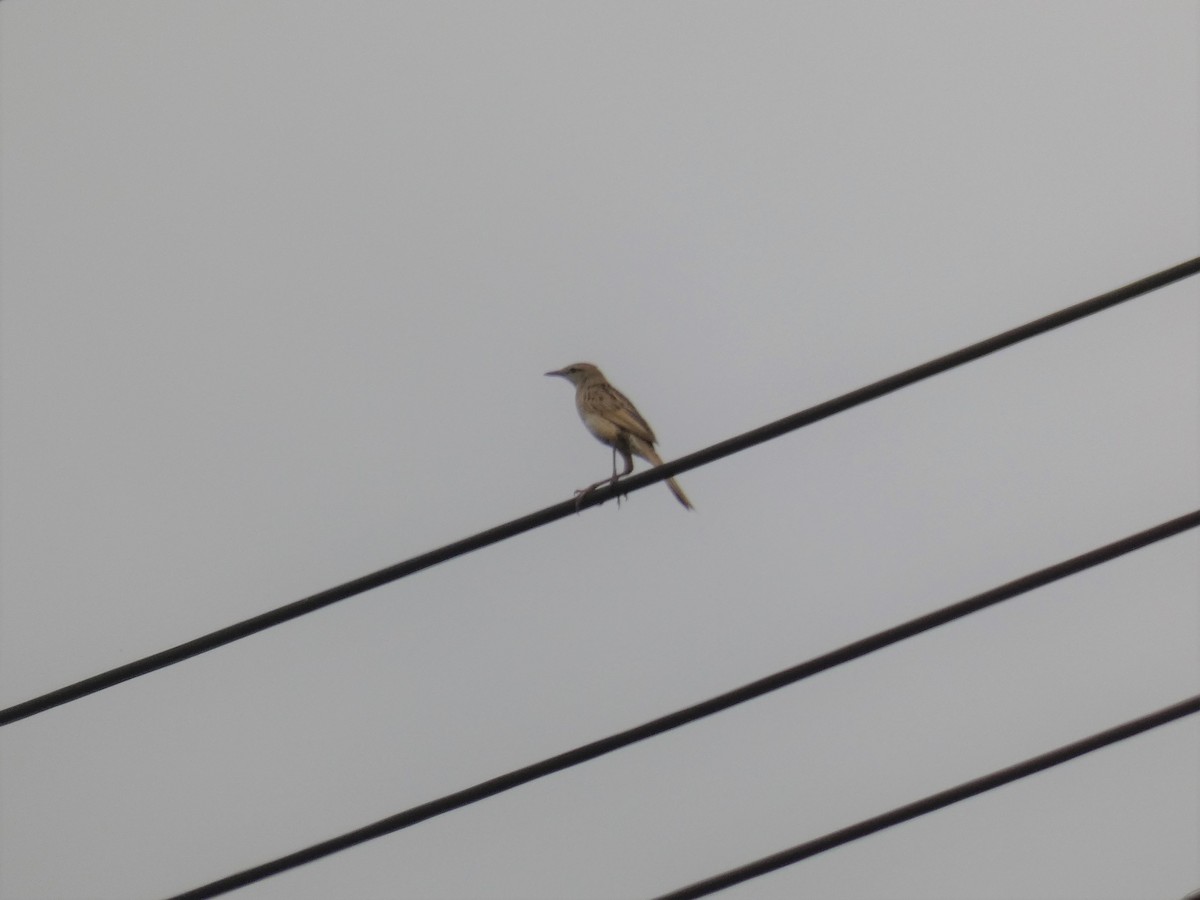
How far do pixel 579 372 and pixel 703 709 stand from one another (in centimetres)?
731

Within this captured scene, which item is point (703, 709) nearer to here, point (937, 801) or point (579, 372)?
point (937, 801)

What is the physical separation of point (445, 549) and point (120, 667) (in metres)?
1.22

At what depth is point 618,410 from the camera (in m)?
10.9

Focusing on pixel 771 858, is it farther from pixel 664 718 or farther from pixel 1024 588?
pixel 1024 588

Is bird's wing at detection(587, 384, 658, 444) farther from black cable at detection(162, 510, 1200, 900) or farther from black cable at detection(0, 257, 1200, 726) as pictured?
black cable at detection(162, 510, 1200, 900)

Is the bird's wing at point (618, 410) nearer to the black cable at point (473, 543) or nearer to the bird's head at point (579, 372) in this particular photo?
the bird's head at point (579, 372)

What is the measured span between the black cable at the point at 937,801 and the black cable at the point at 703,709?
517mm

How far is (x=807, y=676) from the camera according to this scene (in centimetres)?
504

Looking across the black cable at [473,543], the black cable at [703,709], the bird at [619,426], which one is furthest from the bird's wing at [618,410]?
the black cable at [703,709]

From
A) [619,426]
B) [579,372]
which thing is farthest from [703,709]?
[579,372]

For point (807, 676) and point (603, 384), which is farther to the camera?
point (603, 384)

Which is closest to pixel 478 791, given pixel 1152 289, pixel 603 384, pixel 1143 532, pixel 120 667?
pixel 120 667

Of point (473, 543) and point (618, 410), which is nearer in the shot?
point (473, 543)

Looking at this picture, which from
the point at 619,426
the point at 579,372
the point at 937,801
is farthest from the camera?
the point at 579,372
